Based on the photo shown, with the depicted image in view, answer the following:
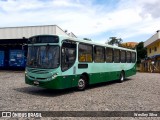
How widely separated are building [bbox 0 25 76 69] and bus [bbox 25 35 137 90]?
43.3ft

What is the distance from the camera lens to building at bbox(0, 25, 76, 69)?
28.3 m

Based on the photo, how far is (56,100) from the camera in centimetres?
1087

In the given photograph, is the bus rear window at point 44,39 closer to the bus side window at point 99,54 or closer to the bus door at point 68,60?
the bus door at point 68,60

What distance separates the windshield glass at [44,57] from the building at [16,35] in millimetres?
15053

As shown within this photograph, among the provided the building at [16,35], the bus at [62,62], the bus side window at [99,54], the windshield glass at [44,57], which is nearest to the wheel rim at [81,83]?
the bus at [62,62]

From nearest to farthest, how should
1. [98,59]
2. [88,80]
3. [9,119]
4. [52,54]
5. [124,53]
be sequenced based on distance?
1. [9,119]
2. [52,54]
3. [88,80]
4. [98,59]
5. [124,53]

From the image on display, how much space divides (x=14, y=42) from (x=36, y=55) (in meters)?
19.5

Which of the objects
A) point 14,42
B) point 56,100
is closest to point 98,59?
point 56,100

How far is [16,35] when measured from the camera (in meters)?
29.5

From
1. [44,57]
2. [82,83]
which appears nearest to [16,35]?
[82,83]

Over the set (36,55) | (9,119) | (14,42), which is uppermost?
(14,42)

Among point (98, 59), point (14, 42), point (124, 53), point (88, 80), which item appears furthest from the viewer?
point (14, 42)

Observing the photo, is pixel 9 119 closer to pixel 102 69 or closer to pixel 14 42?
pixel 102 69

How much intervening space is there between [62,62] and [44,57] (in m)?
0.83
